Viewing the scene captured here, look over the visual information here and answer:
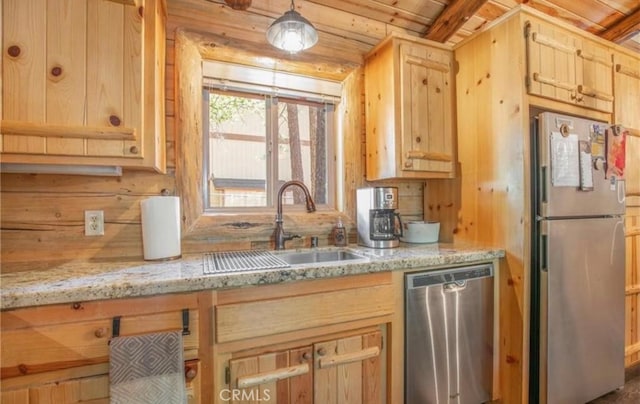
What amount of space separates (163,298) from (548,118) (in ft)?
6.50

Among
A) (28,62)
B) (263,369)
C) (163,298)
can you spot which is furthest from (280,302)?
(28,62)

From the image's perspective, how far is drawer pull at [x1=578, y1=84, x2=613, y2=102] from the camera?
187 cm

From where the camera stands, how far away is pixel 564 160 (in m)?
1.69

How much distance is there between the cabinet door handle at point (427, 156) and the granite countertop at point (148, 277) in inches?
24.1

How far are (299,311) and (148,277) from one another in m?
0.57

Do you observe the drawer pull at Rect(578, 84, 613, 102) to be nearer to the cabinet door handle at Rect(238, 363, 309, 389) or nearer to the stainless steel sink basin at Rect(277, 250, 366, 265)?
the stainless steel sink basin at Rect(277, 250, 366, 265)

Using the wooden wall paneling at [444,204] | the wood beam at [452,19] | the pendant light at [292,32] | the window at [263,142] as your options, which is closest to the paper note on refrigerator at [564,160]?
the wooden wall paneling at [444,204]

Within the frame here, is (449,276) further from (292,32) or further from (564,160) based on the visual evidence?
(292,32)

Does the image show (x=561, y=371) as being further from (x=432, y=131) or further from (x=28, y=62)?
(x=28, y=62)

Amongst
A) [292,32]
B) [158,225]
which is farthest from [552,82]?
[158,225]

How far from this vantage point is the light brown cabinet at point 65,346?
954 mm

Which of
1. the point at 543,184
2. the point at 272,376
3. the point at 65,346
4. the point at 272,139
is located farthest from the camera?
the point at 272,139

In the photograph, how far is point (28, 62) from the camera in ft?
3.81

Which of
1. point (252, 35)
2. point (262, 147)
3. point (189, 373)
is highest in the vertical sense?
point (252, 35)
